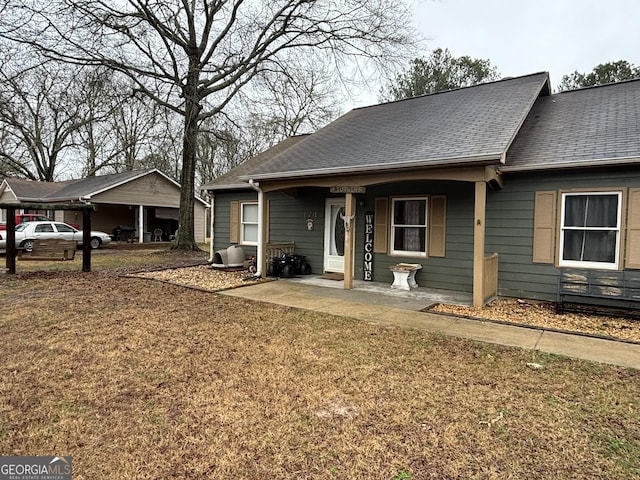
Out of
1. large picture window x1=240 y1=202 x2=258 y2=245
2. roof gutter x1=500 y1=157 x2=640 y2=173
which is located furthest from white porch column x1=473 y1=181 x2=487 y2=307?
large picture window x1=240 y1=202 x2=258 y2=245

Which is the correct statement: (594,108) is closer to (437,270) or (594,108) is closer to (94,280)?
(437,270)

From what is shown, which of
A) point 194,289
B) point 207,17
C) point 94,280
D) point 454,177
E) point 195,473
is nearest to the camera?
point 195,473

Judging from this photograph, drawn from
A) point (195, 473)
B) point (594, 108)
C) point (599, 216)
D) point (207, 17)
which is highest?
point (207, 17)

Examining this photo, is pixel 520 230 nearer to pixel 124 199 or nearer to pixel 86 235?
pixel 86 235

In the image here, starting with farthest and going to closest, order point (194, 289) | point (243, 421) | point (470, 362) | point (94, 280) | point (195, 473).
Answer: point (94, 280)
point (194, 289)
point (470, 362)
point (243, 421)
point (195, 473)

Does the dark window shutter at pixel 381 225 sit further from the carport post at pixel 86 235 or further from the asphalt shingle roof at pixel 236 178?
the carport post at pixel 86 235

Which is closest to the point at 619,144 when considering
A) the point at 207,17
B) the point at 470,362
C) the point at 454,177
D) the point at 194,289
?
the point at 454,177

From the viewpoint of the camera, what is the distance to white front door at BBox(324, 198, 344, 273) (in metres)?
9.45

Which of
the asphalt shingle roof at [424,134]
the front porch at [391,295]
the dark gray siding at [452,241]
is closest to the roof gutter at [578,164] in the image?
the asphalt shingle roof at [424,134]

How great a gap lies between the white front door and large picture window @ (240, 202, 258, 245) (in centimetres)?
253

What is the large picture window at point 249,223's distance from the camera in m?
11.2

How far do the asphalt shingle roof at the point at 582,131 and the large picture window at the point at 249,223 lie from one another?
687 cm

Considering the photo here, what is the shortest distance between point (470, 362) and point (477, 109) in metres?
6.21

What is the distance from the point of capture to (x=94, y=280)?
28.7 feet
